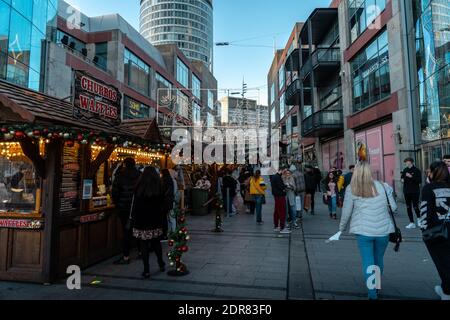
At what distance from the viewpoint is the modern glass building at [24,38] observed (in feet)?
55.0

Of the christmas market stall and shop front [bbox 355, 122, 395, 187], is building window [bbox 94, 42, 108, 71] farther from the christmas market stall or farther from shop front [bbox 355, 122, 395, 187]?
the christmas market stall

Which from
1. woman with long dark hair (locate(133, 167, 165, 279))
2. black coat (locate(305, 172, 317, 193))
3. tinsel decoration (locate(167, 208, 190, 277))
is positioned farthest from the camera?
black coat (locate(305, 172, 317, 193))

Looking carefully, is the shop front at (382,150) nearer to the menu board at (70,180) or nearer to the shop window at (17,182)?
the menu board at (70,180)

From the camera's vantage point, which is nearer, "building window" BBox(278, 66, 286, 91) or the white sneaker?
the white sneaker

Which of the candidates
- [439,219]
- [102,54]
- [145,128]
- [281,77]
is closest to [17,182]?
[145,128]

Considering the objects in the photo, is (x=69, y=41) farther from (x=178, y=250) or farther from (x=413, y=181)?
(x=413, y=181)

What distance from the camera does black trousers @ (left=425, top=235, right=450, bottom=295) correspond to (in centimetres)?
373

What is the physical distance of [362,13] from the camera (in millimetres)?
18609

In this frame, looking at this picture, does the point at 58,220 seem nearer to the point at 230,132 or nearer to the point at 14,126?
the point at 14,126

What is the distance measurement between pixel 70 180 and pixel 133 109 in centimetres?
2469

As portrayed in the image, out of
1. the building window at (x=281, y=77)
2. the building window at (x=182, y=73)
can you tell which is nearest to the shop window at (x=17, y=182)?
the building window at (x=182, y=73)

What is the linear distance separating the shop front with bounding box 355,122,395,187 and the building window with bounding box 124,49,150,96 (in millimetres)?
20944

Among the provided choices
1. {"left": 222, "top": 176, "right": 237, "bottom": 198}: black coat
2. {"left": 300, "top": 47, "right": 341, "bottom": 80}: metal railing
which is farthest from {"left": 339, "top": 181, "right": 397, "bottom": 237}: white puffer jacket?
{"left": 300, "top": 47, "right": 341, "bottom": 80}: metal railing
